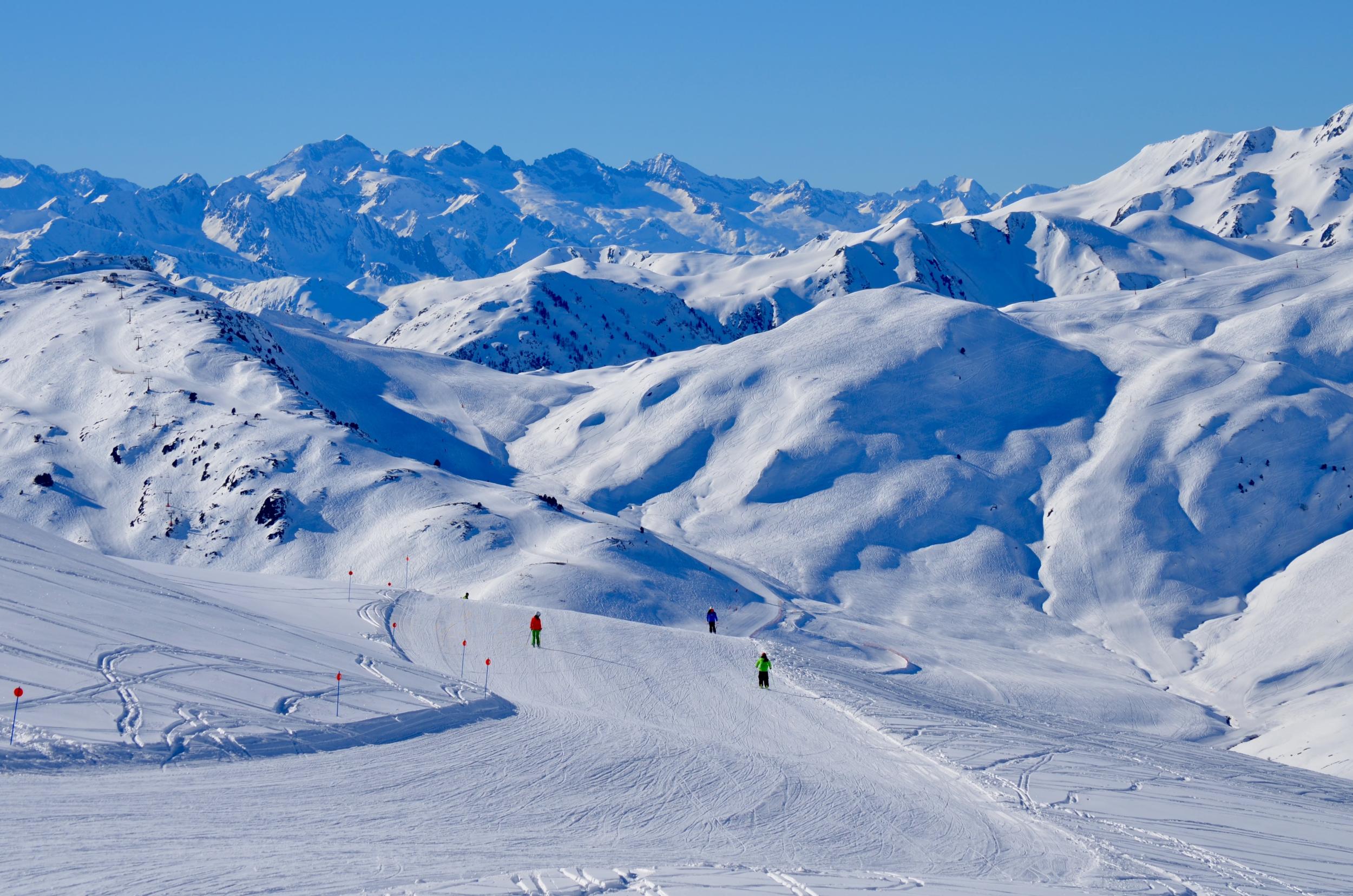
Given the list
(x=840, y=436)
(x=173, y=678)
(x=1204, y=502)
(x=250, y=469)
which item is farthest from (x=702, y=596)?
(x=1204, y=502)

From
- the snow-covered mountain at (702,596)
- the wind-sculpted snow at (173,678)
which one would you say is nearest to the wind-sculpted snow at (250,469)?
the snow-covered mountain at (702,596)

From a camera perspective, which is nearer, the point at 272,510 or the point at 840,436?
the point at 272,510

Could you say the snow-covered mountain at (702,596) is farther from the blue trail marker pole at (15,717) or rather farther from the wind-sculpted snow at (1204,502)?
the wind-sculpted snow at (1204,502)

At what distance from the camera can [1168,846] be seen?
25078 mm

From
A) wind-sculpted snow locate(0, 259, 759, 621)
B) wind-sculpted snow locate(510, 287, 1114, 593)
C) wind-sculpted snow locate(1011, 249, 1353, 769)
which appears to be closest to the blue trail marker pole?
wind-sculpted snow locate(0, 259, 759, 621)

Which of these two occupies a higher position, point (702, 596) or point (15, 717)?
point (702, 596)

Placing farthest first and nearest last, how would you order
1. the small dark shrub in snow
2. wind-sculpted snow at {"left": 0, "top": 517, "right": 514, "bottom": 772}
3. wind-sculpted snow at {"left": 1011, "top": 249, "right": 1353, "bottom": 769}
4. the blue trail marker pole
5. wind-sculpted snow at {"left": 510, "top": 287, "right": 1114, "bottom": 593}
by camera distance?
wind-sculpted snow at {"left": 510, "top": 287, "right": 1114, "bottom": 593} < the small dark shrub in snow < wind-sculpted snow at {"left": 1011, "top": 249, "right": 1353, "bottom": 769} < wind-sculpted snow at {"left": 0, "top": 517, "right": 514, "bottom": 772} < the blue trail marker pole

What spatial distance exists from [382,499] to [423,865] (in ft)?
199

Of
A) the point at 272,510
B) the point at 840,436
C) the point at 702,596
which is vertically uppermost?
the point at 840,436

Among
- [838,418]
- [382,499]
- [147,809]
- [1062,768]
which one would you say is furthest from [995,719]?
[838,418]

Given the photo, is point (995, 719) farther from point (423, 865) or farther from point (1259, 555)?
point (1259, 555)

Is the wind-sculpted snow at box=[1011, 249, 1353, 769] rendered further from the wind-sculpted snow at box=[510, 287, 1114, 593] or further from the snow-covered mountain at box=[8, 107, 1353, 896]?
the wind-sculpted snow at box=[510, 287, 1114, 593]

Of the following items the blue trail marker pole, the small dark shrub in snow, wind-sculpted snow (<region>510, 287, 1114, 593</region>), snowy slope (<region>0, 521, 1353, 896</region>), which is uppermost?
wind-sculpted snow (<region>510, 287, 1114, 593</region>)

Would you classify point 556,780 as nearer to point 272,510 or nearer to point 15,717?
point 15,717
